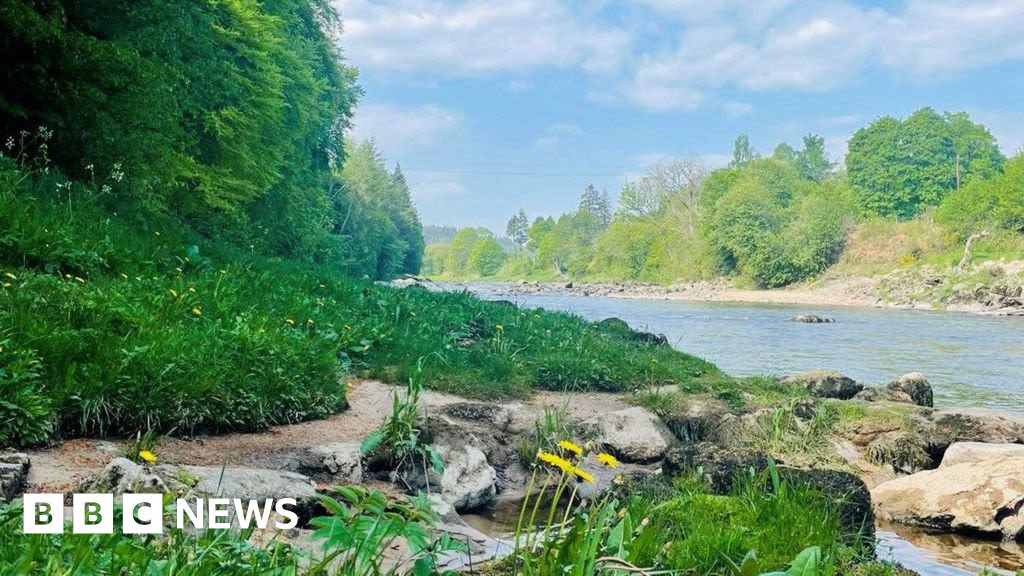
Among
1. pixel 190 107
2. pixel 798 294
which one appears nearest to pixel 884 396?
pixel 190 107

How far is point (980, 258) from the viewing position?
52500 millimetres

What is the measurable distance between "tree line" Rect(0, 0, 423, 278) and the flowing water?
1069 centimetres

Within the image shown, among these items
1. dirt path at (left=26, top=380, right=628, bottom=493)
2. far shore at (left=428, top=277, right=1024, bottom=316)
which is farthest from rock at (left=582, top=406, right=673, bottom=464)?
far shore at (left=428, top=277, right=1024, bottom=316)

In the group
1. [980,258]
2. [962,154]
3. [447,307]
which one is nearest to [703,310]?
[980,258]

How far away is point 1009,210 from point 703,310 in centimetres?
2444

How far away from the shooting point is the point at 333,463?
6.33 m

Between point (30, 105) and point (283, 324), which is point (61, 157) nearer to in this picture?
point (30, 105)

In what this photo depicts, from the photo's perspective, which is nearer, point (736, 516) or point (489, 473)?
point (736, 516)

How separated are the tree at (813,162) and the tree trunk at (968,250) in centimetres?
7263

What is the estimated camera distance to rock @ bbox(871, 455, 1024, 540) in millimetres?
6996

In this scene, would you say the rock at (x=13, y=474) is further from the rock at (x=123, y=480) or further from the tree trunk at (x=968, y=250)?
the tree trunk at (x=968, y=250)

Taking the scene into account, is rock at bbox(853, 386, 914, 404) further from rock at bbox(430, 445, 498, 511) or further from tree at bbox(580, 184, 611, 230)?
tree at bbox(580, 184, 611, 230)

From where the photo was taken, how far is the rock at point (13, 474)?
4082mm

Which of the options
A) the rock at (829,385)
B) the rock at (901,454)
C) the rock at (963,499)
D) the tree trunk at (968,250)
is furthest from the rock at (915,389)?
the tree trunk at (968,250)
